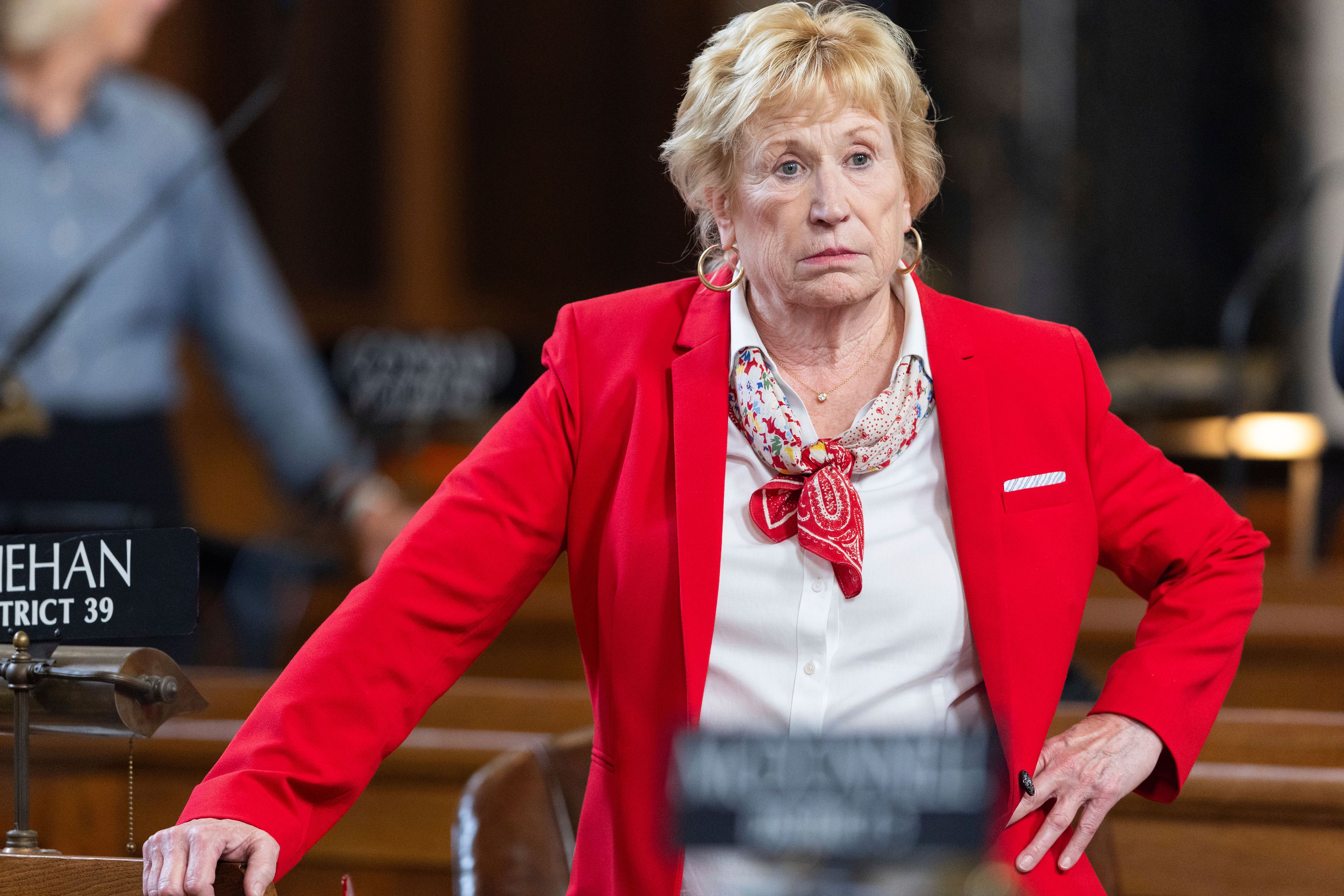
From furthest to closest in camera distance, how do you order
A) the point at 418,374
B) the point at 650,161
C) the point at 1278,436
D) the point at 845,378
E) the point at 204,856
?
the point at 650,161 → the point at 418,374 → the point at 1278,436 → the point at 845,378 → the point at 204,856

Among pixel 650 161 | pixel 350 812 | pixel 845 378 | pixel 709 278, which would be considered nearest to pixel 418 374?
pixel 650 161

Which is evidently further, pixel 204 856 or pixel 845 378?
pixel 845 378

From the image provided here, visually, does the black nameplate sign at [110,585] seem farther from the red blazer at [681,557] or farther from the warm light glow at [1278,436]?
the warm light glow at [1278,436]

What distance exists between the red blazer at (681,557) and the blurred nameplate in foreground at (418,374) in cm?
337

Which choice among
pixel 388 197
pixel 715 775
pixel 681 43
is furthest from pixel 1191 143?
pixel 715 775

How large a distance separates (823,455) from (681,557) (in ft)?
0.56

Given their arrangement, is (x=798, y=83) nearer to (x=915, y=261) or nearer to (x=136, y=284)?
(x=915, y=261)

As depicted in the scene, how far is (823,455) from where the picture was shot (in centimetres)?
134

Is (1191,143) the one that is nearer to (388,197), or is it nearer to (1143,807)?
(388,197)

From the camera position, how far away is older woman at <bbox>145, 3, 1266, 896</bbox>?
1.31 metres

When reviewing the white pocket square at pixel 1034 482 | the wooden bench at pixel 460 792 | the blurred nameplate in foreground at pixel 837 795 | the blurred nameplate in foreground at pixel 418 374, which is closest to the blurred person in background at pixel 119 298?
the blurred nameplate in foreground at pixel 418 374

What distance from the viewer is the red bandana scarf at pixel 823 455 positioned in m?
1.31

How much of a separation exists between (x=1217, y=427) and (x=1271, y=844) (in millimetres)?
3839

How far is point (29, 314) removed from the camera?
392cm
